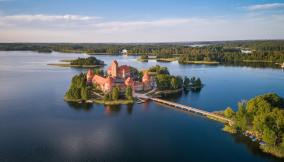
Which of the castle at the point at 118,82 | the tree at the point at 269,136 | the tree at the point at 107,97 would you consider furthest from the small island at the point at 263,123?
the castle at the point at 118,82

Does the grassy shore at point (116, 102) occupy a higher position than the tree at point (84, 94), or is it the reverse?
the tree at point (84, 94)

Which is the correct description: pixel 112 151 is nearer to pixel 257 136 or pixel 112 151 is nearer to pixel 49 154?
pixel 49 154

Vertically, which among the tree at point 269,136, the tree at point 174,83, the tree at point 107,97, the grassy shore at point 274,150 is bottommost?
the grassy shore at point 274,150

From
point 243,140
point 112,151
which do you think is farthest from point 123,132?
point 243,140

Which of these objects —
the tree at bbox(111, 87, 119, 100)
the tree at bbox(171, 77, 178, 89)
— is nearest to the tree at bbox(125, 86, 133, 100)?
the tree at bbox(111, 87, 119, 100)

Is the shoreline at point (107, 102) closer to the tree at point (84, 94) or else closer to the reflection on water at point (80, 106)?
the tree at point (84, 94)
